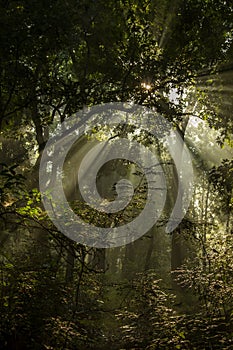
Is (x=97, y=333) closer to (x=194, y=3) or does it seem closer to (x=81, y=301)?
(x=81, y=301)

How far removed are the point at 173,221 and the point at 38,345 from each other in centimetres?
332

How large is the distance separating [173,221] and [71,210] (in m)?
2.00

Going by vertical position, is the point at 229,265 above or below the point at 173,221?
below

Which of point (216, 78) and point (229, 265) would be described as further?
point (216, 78)

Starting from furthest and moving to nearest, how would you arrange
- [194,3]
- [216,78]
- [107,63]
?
1. [216,78]
2. [107,63]
3. [194,3]

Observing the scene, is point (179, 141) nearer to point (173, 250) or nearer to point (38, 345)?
point (173, 250)

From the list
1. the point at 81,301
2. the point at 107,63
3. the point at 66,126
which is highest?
the point at 107,63

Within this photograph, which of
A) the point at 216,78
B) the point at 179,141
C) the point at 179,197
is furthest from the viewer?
the point at 179,141

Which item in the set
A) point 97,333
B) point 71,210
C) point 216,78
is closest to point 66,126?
point 71,210

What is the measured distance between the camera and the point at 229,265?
6.84 meters

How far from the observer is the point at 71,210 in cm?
710

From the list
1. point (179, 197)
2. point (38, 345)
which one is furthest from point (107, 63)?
point (179, 197)

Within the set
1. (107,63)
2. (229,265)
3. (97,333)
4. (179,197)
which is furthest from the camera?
(179,197)

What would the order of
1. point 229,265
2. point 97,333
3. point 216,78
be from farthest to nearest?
point 216,78, point 97,333, point 229,265
